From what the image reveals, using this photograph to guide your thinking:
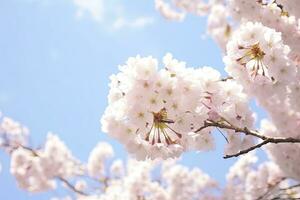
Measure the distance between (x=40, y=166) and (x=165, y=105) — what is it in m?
9.25

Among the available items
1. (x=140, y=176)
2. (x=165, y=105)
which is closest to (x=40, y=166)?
(x=140, y=176)

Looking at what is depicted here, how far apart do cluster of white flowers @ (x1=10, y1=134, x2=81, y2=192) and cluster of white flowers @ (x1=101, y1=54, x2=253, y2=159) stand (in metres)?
8.26

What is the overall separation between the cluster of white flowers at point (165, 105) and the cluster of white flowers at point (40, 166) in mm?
8259

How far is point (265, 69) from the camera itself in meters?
2.96

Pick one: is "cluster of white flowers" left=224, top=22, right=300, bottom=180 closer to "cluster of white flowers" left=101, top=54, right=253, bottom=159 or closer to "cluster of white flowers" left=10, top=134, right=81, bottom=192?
"cluster of white flowers" left=101, top=54, right=253, bottom=159

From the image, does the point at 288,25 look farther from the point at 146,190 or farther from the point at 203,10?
the point at 203,10

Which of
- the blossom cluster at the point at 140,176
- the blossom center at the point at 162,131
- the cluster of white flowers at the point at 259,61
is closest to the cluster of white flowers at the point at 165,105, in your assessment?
the blossom center at the point at 162,131

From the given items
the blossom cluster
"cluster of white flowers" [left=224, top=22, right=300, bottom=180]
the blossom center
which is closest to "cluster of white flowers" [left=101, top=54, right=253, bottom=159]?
the blossom center

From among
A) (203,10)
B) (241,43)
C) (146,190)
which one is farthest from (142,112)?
(203,10)

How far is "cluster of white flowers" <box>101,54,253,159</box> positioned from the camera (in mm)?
2654

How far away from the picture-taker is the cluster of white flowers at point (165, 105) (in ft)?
8.71

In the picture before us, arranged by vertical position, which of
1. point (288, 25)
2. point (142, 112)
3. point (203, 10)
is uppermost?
point (203, 10)

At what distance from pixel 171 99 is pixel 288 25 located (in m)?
2.37

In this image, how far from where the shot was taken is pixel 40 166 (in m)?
11.3
